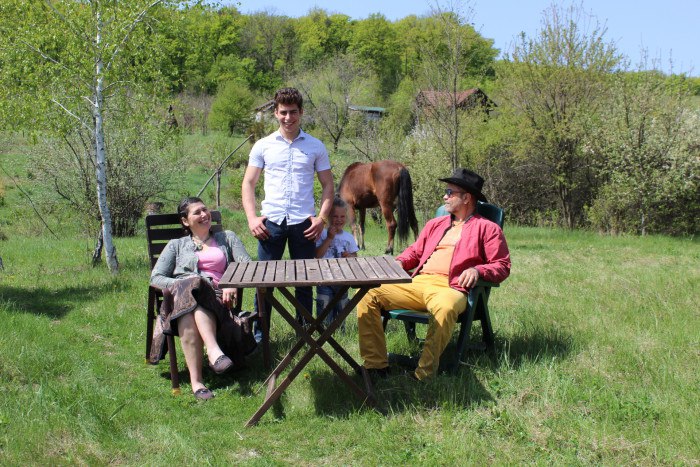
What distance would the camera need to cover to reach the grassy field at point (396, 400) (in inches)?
124

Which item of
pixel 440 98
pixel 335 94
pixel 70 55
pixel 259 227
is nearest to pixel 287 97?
pixel 259 227

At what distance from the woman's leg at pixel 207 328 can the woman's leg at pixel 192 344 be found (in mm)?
37

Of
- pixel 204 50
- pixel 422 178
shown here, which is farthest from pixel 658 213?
pixel 204 50

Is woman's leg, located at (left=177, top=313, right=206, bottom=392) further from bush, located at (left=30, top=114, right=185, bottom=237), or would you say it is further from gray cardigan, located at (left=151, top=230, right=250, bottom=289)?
bush, located at (left=30, top=114, right=185, bottom=237)

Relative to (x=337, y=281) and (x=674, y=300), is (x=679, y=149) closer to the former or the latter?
(x=674, y=300)

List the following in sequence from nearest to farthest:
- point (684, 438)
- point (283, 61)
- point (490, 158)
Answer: point (684, 438) < point (490, 158) < point (283, 61)

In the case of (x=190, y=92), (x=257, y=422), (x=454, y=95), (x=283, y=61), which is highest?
(x=283, y=61)

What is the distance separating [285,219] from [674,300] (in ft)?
13.1

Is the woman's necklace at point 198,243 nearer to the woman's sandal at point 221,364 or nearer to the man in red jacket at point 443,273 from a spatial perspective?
the woman's sandal at point 221,364

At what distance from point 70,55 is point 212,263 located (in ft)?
15.2

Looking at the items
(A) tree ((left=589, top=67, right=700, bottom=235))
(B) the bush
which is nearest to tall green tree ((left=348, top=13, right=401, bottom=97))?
(A) tree ((left=589, top=67, right=700, bottom=235))

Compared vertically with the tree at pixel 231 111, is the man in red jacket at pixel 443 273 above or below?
below

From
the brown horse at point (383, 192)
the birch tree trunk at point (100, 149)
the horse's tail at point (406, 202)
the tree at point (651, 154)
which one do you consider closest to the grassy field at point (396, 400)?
the birch tree trunk at point (100, 149)

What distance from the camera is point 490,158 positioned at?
66.5 feet
